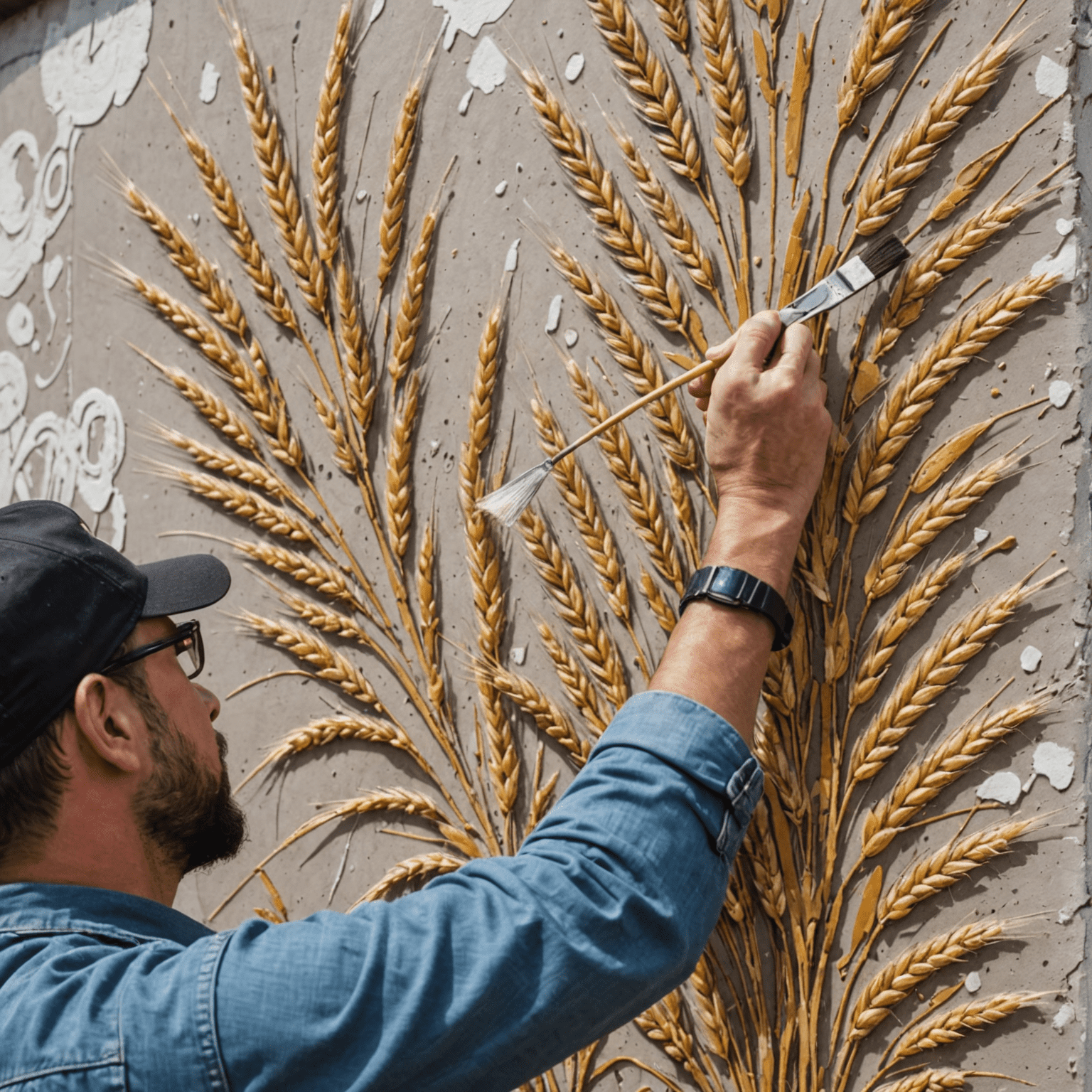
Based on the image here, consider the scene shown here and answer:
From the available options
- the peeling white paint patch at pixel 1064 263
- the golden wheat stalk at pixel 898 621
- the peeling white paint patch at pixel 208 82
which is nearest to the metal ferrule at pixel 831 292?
the peeling white paint patch at pixel 1064 263

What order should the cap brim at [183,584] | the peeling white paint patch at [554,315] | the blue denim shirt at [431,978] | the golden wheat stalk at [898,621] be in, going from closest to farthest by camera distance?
1. the blue denim shirt at [431,978]
2. the golden wheat stalk at [898,621]
3. the cap brim at [183,584]
4. the peeling white paint patch at [554,315]

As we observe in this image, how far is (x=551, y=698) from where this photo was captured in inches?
47.1

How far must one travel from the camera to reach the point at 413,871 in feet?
4.14

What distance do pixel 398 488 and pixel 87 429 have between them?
688 mm

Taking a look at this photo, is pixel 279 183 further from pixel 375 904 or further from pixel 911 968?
pixel 911 968

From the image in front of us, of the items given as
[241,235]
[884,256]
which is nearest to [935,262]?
[884,256]

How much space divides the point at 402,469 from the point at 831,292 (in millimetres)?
584

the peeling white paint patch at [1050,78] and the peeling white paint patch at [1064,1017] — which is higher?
the peeling white paint patch at [1050,78]

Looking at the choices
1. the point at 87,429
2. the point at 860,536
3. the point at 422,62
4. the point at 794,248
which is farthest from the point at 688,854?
the point at 87,429

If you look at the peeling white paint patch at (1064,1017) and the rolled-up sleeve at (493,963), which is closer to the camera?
the rolled-up sleeve at (493,963)

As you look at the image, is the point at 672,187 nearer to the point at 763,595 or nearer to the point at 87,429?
the point at 763,595

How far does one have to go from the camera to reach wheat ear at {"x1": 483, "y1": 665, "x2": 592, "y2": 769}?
1.17 metres

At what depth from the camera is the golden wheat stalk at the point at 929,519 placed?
3.09 ft

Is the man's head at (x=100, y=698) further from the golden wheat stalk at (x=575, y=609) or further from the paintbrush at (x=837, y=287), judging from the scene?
the paintbrush at (x=837, y=287)
